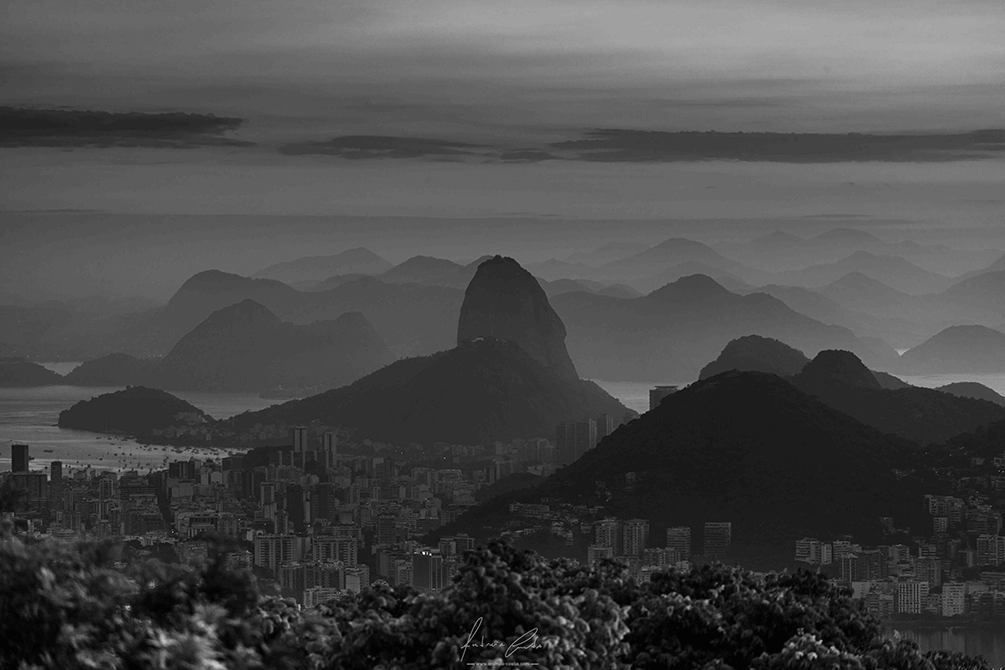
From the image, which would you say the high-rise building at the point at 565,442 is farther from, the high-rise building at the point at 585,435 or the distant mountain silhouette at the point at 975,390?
the distant mountain silhouette at the point at 975,390

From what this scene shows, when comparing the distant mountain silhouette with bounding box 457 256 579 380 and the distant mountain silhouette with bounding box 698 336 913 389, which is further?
the distant mountain silhouette with bounding box 457 256 579 380

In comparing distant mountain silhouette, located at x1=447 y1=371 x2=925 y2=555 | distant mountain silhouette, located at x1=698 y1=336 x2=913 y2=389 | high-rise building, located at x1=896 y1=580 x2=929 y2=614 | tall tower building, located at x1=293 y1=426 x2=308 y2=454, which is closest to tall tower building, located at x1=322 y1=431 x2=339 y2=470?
tall tower building, located at x1=293 y1=426 x2=308 y2=454

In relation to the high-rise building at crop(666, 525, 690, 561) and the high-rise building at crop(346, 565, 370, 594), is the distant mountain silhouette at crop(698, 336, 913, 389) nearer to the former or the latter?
the high-rise building at crop(666, 525, 690, 561)

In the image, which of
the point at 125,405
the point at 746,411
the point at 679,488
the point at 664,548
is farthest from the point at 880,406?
the point at 125,405

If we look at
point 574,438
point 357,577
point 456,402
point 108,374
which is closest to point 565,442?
point 574,438

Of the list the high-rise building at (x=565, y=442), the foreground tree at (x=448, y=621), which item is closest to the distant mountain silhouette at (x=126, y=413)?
the high-rise building at (x=565, y=442)

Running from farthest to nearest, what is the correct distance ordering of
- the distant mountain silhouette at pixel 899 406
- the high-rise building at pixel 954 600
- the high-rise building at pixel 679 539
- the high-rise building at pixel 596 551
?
the distant mountain silhouette at pixel 899 406 → the high-rise building at pixel 679 539 → the high-rise building at pixel 596 551 → the high-rise building at pixel 954 600
